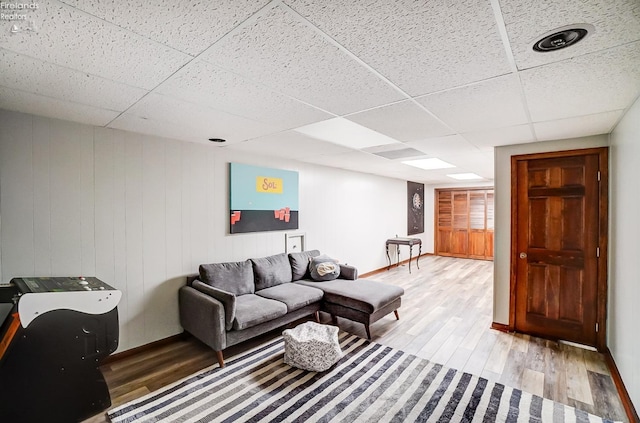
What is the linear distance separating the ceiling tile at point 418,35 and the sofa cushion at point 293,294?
2.49 metres

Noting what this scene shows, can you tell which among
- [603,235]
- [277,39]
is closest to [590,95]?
[603,235]

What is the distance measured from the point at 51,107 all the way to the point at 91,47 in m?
1.29

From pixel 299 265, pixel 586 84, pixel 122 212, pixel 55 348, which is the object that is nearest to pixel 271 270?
pixel 299 265

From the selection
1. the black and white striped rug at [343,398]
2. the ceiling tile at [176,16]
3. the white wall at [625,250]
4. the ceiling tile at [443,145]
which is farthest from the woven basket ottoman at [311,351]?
the ceiling tile at [176,16]

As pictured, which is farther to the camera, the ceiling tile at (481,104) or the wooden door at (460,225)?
the wooden door at (460,225)

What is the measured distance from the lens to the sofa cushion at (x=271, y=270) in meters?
3.70

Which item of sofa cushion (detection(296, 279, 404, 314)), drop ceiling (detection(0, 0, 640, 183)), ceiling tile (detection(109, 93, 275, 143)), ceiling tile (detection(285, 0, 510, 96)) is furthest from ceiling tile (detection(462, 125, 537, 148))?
ceiling tile (detection(109, 93, 275, 143))

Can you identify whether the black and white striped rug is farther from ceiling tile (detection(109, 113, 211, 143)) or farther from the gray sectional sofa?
ceiling tile (detection(109, 113, 211, 143))

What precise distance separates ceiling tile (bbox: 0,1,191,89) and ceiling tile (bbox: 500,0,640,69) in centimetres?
149

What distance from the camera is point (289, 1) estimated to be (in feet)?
3.55

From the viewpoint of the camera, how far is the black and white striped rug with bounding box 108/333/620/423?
6.84 feet

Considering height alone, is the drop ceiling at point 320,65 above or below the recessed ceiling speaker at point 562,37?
above

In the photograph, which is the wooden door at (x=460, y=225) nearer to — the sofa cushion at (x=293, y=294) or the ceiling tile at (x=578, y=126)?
the ceiling tile at (x=578, y=126)

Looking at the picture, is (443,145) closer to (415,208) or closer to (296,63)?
(296,63)
